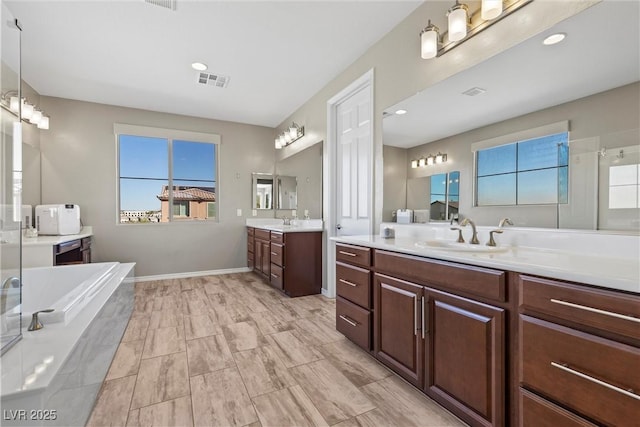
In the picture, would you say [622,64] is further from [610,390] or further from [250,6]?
[250,6]

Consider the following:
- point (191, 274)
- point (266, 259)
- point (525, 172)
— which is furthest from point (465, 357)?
point (191, 274)

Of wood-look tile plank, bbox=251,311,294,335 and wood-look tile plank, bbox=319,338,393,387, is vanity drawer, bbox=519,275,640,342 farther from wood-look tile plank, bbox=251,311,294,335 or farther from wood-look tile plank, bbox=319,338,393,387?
wood-look tile plank, bbox=251,311,294,335

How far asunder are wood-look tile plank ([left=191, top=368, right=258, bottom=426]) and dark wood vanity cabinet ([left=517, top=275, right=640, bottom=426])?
4.12 ft

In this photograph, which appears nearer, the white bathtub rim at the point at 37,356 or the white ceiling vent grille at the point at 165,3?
the white bathtub rim at the point at 37,356

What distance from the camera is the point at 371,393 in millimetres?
1569

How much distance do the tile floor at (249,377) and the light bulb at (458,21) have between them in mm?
2147

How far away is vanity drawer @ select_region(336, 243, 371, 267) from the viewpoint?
1926 mm

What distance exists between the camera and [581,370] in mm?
881

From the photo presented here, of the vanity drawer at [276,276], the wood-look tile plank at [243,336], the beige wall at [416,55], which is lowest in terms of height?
Answer: the wood-look tile plank at [243,336]

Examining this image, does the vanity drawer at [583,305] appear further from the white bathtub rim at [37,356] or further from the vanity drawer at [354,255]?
the white bathtub rim at [37,356]

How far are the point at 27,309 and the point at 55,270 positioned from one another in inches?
13.5

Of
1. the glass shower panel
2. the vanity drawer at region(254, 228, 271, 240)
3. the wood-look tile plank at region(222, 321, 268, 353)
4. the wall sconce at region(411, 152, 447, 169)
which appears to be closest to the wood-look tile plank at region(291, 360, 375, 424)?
the wood-look tile plank at region(222, 321, 268, 353)

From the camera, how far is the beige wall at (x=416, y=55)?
1403mm

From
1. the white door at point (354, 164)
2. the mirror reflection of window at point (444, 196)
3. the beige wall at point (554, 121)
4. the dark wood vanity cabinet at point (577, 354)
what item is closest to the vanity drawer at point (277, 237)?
the white door at point (354, 164)
